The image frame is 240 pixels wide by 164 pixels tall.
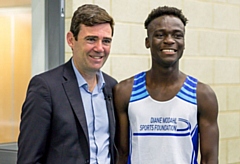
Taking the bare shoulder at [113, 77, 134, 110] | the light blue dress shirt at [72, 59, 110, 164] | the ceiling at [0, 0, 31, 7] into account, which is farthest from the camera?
the ceiling at [0, 0, 31, 7]

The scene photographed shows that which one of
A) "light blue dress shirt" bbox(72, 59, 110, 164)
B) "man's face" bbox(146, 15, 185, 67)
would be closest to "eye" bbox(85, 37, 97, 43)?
"light blue dress shirt" bbox(72, 59, 110, 164)

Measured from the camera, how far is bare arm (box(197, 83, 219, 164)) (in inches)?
86.4

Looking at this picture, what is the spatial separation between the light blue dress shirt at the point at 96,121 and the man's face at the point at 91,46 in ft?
0.23

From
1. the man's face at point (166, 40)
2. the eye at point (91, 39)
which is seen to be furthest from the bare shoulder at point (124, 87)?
the eye at point (91, 39)

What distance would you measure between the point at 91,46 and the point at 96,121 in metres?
0.30

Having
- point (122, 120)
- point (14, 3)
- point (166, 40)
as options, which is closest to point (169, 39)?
point (166, 40)

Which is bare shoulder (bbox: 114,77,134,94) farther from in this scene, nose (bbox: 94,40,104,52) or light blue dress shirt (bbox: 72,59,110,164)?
nose (bbox: 94,40,104,52)

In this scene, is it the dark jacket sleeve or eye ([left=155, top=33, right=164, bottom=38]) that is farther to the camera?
eye ([left=155, top=33, right=164, bottom=38])

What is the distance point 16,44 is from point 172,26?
3.32ft

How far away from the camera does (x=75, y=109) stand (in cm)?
209

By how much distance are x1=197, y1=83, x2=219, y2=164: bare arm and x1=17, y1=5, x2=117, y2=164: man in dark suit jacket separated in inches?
14.0

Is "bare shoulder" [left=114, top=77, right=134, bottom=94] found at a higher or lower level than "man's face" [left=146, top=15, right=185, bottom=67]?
lower

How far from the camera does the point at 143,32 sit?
3.30 m

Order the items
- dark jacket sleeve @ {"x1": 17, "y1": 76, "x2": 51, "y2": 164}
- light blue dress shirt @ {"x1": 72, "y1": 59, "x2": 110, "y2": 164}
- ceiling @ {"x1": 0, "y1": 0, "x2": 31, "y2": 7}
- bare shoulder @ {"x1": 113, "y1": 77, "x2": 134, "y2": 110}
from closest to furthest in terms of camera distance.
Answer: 1. dark jacket sleeve @ {"x1": 17, "y1": 76, "x2": 51, "y2": 164}
2. light blue dress shirt @ {"x1": 72, "y1": 59, "x2": 110, "y2": 164}
3. bare shoulder @ {"x1": 113, "y1": 77, "x2": 134, "y2": 110}
4. ceiling @ {"x1": 0, "y1": 0, "x2": 31, "y2": 7}
